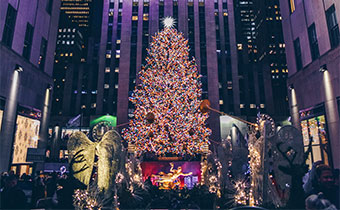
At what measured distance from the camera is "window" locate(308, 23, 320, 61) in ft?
50.8

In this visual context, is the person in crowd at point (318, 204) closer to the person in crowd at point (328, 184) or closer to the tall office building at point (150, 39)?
the person in crowd at point (328, 184)

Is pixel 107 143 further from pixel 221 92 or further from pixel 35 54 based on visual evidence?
pixel 221 92

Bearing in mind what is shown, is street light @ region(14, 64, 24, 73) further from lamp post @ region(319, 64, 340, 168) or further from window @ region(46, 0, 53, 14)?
lamp post @ region(319, 64, 340, 168)

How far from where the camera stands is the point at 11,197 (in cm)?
485

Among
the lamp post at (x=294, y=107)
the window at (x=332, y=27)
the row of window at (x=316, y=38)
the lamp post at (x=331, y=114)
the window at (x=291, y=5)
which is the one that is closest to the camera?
the lamp post at (x=331, y=114)

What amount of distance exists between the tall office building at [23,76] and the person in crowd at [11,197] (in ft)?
38.4

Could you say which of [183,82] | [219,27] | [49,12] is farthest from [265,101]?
[49,12]

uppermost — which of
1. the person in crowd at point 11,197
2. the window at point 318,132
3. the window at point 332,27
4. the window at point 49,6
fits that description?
the window at point 49,6

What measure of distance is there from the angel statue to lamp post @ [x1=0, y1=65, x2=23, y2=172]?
35.2ft

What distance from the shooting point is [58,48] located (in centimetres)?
9819

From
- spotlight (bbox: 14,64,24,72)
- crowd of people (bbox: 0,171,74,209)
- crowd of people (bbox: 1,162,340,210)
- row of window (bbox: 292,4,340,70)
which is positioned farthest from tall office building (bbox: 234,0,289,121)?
crowd of people (bbox: 0,171,74,209)

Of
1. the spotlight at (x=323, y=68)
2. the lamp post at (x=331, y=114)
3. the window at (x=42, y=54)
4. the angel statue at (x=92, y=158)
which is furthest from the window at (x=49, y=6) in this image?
the lamp post at (x=331, y=114)

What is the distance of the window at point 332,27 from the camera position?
520 inches

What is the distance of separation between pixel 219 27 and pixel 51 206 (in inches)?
1722
